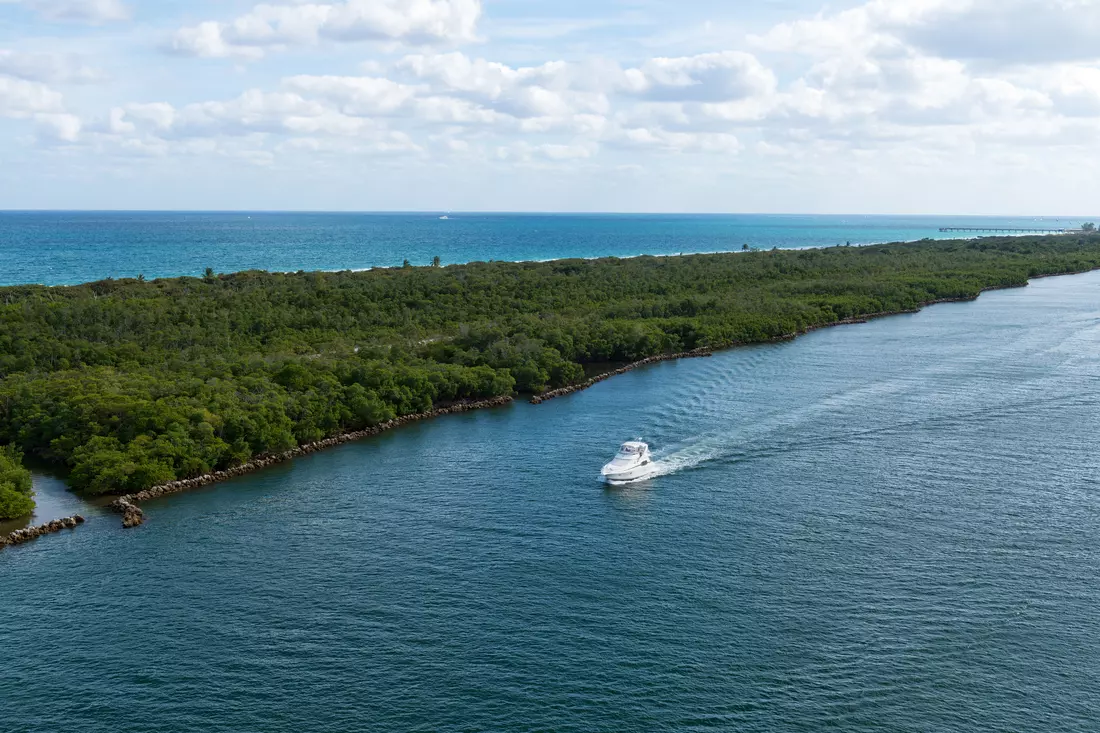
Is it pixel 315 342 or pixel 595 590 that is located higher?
pixel 315 342

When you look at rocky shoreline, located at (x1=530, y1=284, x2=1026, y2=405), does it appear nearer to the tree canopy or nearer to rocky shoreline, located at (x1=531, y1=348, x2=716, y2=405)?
rocky shoreline, located at (x1=531, y1=348, x2=716, y2=405)

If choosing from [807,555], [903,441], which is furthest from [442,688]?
[903,441]

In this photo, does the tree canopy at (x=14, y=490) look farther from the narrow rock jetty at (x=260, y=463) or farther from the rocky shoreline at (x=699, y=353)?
the rocky shoreline at (x=699, y=353)

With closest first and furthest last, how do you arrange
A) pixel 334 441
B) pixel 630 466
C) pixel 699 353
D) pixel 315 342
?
pixel 630 466
pixel 334 441
pixel 315 342
pixel 699 353

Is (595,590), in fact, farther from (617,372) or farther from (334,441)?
(617,372)

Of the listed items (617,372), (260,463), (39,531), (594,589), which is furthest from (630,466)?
(617,372)

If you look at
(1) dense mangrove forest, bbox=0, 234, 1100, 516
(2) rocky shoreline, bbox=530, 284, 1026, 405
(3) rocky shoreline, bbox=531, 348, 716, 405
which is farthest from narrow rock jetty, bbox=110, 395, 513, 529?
(2) rocky shoreline, bbox=530, 284, 1026, 405

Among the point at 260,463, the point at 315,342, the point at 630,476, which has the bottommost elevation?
the point at 260,463
